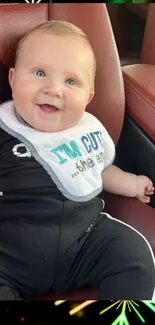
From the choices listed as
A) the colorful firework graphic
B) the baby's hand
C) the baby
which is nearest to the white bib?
the baby

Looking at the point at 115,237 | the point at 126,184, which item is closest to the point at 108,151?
the point at 126,184

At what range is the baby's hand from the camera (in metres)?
1.04

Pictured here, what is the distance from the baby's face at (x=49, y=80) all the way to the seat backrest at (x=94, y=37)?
→ 0.31 feet

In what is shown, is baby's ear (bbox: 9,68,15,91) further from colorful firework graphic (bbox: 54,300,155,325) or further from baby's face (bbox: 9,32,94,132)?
colorful firework graphic (bbox: 54,300,155,325)

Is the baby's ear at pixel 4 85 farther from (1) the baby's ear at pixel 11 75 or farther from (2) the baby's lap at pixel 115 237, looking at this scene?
(2) the baby's lap at pixel 115 237

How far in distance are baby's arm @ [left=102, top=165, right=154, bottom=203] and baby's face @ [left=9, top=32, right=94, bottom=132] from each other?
6.4 inches

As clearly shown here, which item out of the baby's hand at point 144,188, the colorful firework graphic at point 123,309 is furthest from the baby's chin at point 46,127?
the colorful firework graphic at point 123,309

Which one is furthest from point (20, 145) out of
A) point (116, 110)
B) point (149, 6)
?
point (149, 6)

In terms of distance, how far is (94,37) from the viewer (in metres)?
1.02

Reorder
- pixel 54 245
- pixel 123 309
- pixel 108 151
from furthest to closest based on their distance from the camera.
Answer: pixel 108 151 → pixel 54 245 → pixel 123 309

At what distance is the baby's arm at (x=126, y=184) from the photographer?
1.03m

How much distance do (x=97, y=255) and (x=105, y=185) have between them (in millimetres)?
180

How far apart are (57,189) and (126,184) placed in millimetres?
174

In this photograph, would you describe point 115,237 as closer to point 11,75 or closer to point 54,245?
point 54,245
